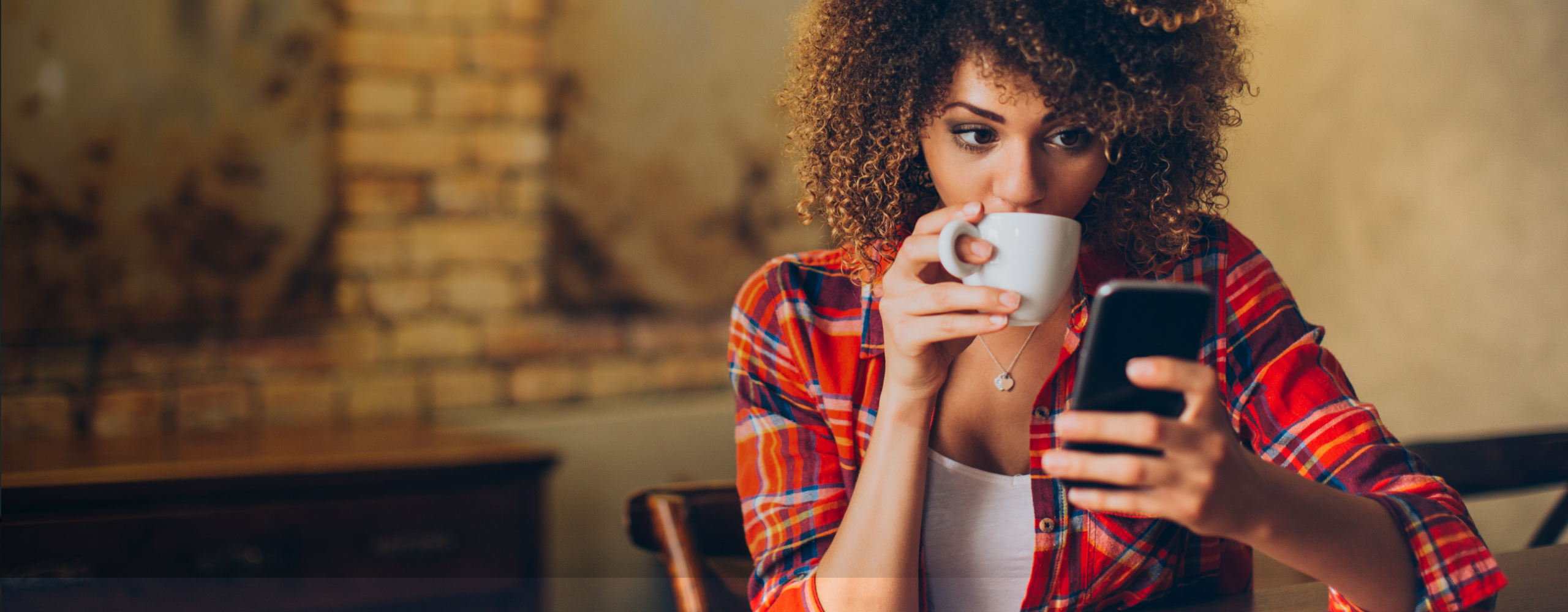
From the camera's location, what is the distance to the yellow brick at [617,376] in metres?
2.06

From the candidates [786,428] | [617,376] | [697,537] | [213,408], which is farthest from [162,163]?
[786,428]

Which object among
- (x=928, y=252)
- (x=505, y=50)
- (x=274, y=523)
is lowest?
(x=274, y=523)

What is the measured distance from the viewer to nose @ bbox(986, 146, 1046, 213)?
2.29 ft

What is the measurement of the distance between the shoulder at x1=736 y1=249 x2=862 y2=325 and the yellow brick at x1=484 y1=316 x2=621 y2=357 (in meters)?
1.11

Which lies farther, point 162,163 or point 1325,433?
point 162,163

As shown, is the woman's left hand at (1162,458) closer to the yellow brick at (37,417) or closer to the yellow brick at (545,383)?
the yellow brick at (545,383)

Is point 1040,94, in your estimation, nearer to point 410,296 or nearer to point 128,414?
point 410,296

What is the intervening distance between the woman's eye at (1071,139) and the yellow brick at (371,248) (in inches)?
58.3

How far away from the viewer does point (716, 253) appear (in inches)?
85.3

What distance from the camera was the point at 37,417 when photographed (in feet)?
5.08

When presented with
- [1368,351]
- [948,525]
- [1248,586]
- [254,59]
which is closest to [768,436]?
[948,525]

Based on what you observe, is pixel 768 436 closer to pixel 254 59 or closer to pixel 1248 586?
pixel 1248 586

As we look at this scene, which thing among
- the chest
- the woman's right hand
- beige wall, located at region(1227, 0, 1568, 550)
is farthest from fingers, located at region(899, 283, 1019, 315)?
beige wall, located at region(1227, 0, 1568, 550)

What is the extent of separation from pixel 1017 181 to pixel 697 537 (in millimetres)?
563
